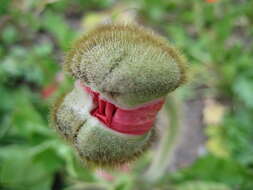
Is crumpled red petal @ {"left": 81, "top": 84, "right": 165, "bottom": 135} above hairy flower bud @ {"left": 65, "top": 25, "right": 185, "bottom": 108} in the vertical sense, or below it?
below

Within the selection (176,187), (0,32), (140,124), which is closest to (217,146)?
(176,187)

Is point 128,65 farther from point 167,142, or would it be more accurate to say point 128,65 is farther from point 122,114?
point 167,142

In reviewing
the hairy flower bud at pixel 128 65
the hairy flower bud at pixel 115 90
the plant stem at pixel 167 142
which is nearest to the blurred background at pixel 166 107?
the plant stem at pixel 167 142

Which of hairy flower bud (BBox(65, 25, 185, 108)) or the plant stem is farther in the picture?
the plant stem

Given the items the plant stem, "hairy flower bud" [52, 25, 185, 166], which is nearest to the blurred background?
the plant stem

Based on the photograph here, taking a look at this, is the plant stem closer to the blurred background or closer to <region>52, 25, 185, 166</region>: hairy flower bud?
the blurred background

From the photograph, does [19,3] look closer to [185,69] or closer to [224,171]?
[224,171]

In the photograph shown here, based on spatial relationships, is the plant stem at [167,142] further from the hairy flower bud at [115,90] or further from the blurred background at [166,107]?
the hairy flower bud at [115,90]
